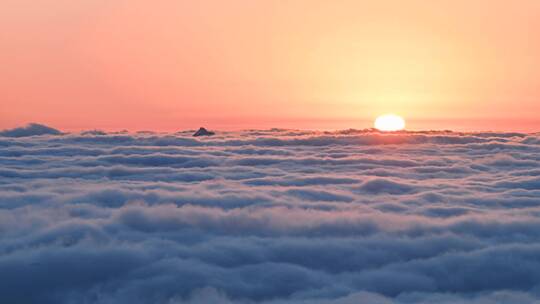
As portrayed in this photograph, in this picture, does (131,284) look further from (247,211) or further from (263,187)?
(263,187)

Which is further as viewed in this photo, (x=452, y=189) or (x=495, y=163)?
(x=495, y=163)

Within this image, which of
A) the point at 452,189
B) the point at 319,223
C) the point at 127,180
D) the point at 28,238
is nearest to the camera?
the point at 28,238

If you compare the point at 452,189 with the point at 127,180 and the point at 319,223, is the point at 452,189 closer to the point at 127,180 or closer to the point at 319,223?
the point at 319,223

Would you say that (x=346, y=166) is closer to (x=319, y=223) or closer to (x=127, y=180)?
(x=127, y=180)

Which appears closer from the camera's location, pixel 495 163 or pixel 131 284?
pixel 131 284

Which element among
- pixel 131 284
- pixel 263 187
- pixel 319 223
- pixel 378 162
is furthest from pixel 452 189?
pixel 131 284

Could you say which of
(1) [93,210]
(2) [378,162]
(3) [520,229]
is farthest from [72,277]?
(2) [378,162]

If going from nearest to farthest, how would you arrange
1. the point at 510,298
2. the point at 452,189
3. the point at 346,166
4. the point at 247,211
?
the point at 510,298
the point at 247,211
the point at 452,189
the point at 346,166

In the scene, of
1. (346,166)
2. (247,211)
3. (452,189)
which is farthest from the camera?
(346,166)

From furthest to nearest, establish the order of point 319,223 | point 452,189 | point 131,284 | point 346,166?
point 346,166
point 452,189
point 319,223
point 131,284
